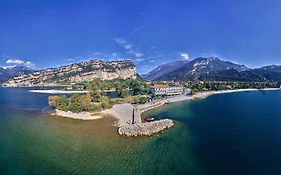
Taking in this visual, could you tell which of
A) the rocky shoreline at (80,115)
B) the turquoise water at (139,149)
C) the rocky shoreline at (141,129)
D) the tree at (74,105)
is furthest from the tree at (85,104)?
the rocky shoreline at (141,129)

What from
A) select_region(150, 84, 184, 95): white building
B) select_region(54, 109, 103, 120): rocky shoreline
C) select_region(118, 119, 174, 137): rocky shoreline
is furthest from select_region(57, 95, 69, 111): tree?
select_region(150, 84, 184, 95): white building

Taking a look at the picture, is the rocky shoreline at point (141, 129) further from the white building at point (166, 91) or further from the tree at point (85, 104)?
the white building at point (166, 91)

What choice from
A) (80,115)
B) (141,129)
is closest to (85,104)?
(80,115)

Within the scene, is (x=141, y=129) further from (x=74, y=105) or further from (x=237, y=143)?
(x=74, y=105)

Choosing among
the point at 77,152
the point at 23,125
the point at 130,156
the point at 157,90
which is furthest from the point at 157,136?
the point at 157,90

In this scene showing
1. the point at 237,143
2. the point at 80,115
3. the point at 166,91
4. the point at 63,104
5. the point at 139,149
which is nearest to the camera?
the point at 139,149

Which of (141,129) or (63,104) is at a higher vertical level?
(63,104)

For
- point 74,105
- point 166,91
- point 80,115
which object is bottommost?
point 80,115

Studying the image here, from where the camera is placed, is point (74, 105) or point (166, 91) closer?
point (74, 105)

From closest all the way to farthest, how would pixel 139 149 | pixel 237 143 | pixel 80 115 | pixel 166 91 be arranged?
pixel 139 149
pixel 237 143
pixel 80 115
pixel 166 91
